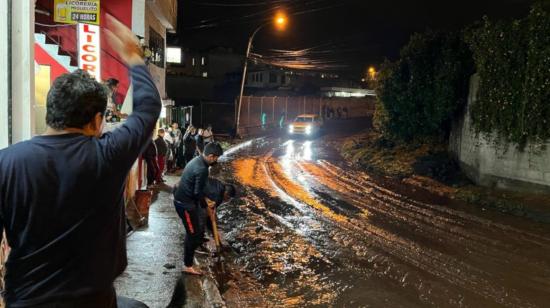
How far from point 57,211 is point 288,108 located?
48.7 meters

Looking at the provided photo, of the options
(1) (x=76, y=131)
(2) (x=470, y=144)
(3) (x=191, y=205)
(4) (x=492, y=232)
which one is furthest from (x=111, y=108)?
(2) (x=470, y=144)

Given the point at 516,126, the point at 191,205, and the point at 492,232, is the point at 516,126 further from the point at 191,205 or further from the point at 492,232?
the point at 191,205

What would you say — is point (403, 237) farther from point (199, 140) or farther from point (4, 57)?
point (199, 140)

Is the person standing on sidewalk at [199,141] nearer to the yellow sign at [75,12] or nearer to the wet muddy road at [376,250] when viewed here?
the wet muddy road at [376,250]

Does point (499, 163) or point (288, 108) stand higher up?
point (288, 108)

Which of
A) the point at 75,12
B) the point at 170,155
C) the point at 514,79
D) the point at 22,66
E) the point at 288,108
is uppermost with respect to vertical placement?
the point at 75,12

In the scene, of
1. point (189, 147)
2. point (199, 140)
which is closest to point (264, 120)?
point (199, 140)

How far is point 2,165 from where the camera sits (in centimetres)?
208

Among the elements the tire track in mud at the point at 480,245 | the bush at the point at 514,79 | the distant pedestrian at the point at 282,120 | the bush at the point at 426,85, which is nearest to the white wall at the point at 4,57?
the tire track in mud at the point at 480,245

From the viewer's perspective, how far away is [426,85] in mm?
21219

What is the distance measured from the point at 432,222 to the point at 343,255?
388cm

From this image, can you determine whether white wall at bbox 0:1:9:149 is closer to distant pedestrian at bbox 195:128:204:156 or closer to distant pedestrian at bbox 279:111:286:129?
distant pedestrian at bbox 195:128:204:156

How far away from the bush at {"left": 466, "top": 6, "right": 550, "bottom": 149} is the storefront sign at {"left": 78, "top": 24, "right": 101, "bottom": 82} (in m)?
11.3

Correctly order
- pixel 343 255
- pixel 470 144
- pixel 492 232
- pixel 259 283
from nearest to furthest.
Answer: pixel 259 283 → pixel 343 255 → pixel 492 232 → pixel 470 144
